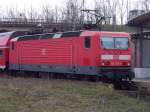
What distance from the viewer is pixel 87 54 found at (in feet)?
86.9

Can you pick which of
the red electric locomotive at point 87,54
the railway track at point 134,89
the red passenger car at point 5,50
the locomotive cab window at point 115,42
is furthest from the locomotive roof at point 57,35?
the railway track at point 134,89

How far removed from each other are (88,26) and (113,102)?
14.3 meters

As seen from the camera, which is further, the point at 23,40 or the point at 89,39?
the point at 23,40

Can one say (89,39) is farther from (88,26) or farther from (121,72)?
(88,26)

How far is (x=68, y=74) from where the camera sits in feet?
93.5

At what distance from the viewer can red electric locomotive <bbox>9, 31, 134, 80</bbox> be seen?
2589 cm

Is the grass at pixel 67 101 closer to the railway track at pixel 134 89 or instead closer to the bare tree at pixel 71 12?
the railway track at pixel 134 89

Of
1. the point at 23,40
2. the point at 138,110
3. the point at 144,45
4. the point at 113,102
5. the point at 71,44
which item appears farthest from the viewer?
the point at 144,45

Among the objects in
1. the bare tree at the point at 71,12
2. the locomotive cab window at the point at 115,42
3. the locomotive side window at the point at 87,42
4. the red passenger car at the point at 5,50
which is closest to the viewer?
the locomotive cab window at the point at 115,42

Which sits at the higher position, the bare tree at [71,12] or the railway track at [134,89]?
the bare tree at [71,12]

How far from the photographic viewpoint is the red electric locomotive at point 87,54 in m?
25.9

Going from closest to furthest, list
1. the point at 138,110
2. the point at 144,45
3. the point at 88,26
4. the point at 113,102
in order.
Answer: the point at 138,110
the point at 113,102
the point at 88,26
the point at 144,45

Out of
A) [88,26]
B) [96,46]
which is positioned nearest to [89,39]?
[96,46]

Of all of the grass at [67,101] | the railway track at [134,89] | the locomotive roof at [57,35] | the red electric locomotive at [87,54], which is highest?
the locomotive roof at [57,35]
